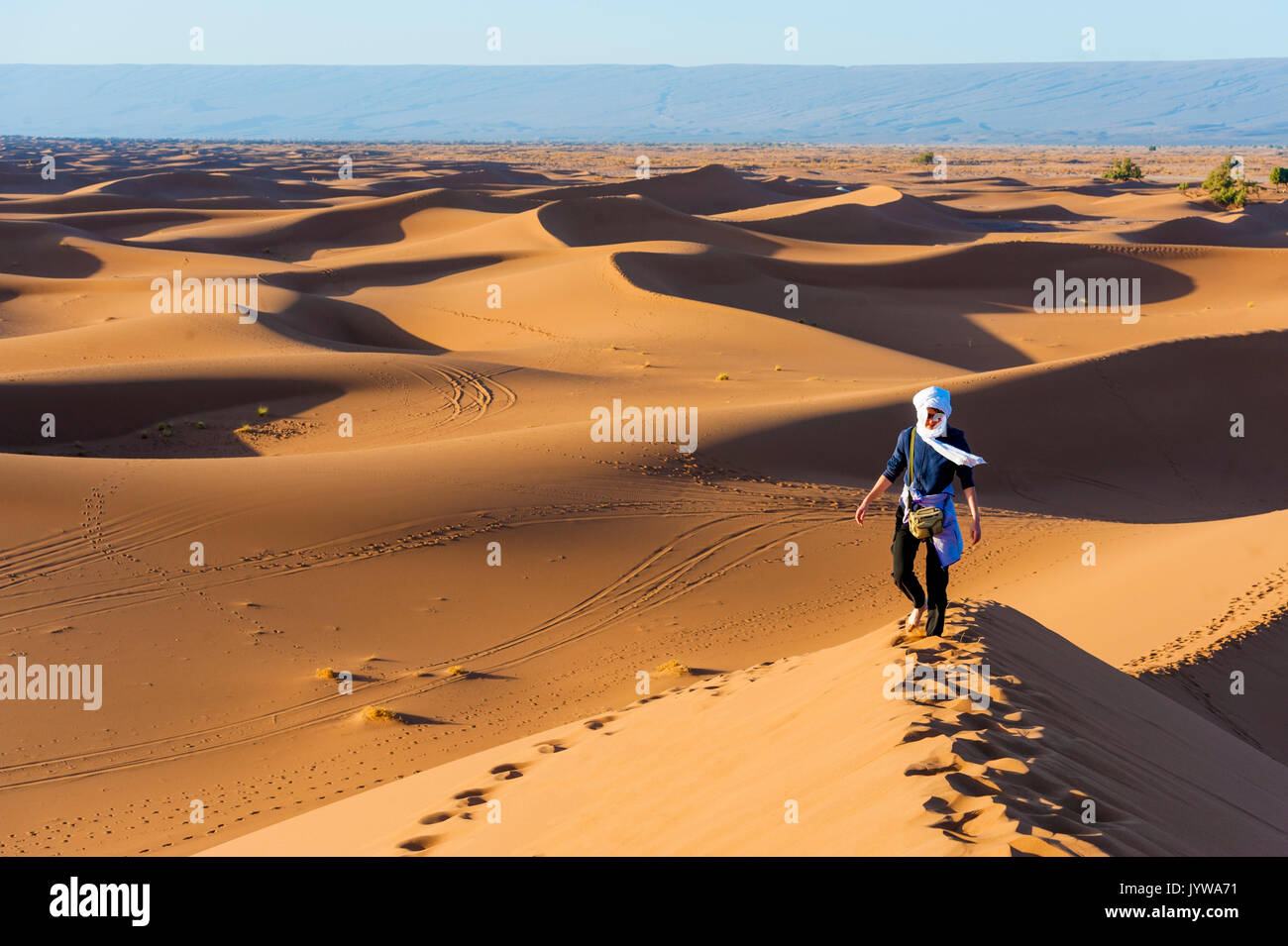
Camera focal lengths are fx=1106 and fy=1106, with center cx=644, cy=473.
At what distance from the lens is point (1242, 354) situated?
76.1 feet

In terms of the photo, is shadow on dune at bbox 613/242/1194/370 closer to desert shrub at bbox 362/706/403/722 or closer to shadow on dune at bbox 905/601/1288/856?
shadow on dune at bbox 905/601/1288/856

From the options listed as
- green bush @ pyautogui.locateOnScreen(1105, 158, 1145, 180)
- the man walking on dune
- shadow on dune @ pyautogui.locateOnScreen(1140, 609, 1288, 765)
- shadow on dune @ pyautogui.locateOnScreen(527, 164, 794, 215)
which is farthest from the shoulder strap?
green bush @ pyautogui.locateOnScreen(1105, 158, 1145, 180)

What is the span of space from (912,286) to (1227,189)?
3634 cm

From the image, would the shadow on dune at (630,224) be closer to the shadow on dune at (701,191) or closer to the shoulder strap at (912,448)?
the shadow on dune at (701,191)

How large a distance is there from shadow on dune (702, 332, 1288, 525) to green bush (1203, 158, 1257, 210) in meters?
48.3

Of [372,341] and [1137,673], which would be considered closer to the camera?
[1137,673]

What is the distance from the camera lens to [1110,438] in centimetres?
2014

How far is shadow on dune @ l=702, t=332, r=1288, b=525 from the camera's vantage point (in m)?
16.9

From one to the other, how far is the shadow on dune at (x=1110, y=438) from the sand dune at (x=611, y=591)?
0.28 feet

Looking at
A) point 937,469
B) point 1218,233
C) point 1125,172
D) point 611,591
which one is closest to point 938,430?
point 937,469

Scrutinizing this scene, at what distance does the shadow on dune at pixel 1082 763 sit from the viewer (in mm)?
4656
